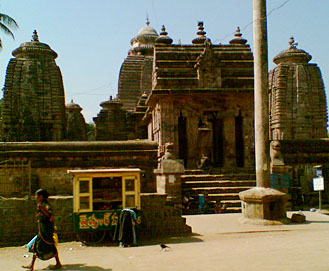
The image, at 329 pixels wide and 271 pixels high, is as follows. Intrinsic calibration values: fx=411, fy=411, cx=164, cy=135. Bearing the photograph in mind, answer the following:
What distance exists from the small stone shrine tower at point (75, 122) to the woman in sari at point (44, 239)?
27.9 m

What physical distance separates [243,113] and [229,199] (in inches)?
213

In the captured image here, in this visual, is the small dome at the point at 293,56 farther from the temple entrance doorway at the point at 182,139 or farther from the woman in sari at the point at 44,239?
the woman in sari at the point at 44,239

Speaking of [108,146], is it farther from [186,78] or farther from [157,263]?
[157,263]

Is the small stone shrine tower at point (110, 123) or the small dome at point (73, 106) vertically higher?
the small dome at point (73, 106)

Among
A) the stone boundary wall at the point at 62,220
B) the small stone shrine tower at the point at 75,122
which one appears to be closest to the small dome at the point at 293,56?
the small stone shrine tower at the point at 75,122

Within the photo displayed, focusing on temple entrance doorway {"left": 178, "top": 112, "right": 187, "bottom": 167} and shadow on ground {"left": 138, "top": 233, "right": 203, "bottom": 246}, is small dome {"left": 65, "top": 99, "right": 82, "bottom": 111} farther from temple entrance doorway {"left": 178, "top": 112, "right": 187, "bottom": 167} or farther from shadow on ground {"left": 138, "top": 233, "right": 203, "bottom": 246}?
shadow on ground {"left": 138, "top": 233, "right": 203, "bottom": 246}

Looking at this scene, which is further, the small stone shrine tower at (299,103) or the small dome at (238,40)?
the small stone shrine tower at (299,103)

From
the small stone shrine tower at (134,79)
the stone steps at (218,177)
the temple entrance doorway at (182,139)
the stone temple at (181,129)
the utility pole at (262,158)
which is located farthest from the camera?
the small stone shrine tower at (134,79)

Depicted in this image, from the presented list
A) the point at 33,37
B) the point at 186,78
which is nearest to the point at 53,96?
the point at 33,37

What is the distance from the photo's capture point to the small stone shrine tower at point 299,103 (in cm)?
2803

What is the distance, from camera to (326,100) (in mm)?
28531

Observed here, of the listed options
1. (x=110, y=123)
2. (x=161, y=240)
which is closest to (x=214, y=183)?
(x=161, y=240)

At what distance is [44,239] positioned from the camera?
23.4 ft

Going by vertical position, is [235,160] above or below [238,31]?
below
